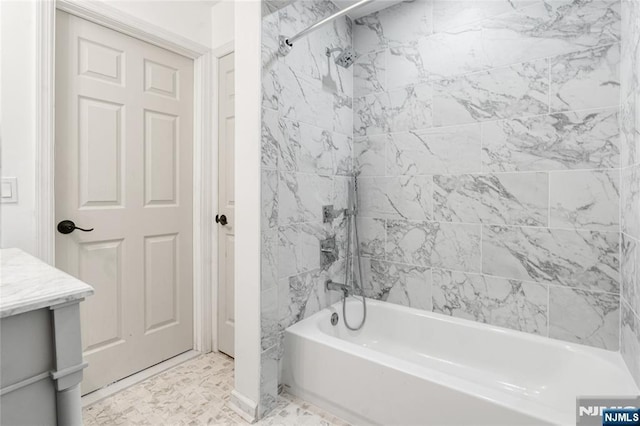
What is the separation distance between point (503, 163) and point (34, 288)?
6.67ft

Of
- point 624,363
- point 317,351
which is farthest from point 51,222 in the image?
point 624,363

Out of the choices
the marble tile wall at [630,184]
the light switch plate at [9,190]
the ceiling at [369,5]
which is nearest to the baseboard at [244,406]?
the light switch plate at [9,190]

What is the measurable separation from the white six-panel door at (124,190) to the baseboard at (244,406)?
0.75m

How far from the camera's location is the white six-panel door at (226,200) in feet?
7.57

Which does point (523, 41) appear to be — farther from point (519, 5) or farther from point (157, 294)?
point (157, 294)

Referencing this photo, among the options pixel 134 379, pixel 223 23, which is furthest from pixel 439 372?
pixel 223 23

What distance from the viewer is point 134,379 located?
201 centimetres

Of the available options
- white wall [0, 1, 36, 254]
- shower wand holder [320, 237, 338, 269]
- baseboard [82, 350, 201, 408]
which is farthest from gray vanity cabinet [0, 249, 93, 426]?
shower wand holder [320, 237, 338, 269]

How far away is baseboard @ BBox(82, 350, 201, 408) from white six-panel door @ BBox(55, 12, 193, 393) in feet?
0.12

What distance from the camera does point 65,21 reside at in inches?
67.8

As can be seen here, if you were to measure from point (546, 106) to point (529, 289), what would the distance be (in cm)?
95

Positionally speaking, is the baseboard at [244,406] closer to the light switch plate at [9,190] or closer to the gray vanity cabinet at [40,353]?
the gray vanity cabinet at [40,353]

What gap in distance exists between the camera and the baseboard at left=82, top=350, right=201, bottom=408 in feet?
Result: 6.00

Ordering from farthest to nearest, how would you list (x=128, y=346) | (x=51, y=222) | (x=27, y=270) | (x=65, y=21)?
(x=128, y=346) → (x=65, y=21) → (x=51, y=222) → (x=27, y=270)
